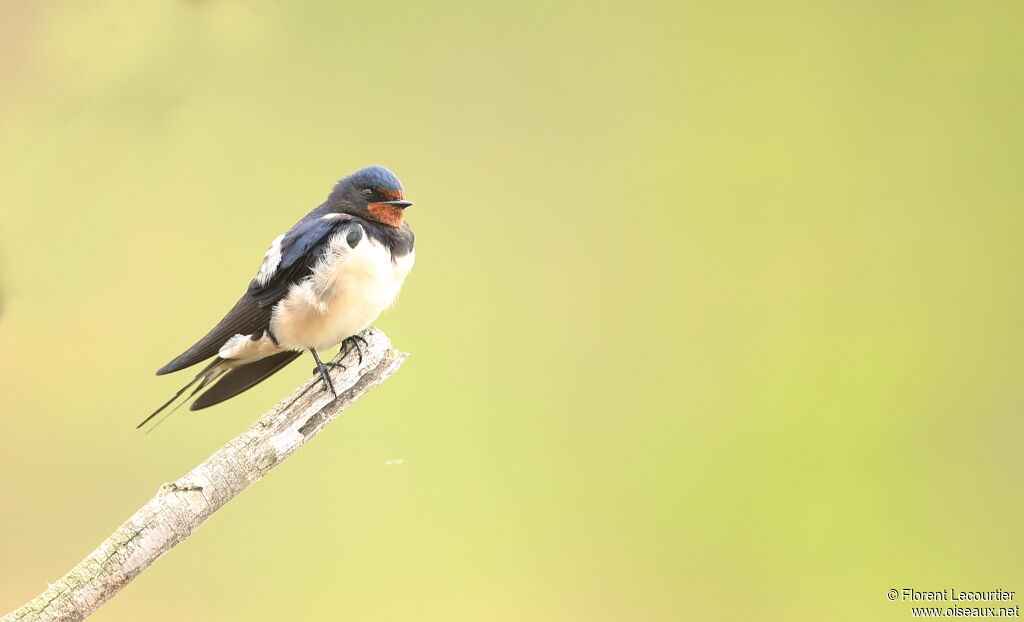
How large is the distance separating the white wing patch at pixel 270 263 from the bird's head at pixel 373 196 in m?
0.15

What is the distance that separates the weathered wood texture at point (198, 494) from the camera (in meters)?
1.57

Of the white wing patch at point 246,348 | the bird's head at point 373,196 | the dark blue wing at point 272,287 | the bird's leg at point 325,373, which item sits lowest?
the bird's leg at point 325,373

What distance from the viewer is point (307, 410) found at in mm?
1894

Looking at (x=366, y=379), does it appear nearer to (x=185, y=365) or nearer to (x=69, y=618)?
(x=185, y=365)

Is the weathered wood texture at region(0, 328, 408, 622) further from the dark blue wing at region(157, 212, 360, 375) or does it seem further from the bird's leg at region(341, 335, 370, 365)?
the dark blue wing at region(157, 212, 360, 375)

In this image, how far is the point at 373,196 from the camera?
6.70 feet

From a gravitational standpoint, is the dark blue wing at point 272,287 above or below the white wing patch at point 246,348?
above

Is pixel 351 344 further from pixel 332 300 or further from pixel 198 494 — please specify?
pixel 198 494

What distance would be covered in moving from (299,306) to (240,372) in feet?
0.95

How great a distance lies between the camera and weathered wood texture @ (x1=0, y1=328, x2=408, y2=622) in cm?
157

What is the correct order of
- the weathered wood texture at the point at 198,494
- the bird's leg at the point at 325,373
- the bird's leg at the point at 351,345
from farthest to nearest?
the bird's leg at the point at 351,345 < the bird's leg at the point at 325,373 < the weathered wood texture at the point at 198,494

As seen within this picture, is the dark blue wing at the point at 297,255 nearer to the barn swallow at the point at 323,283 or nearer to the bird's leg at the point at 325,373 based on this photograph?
the barn swallow at the point at 323,283

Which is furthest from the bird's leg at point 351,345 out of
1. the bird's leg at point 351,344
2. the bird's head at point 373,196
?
the bird's head at point 373,196

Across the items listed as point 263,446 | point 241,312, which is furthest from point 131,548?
point 241,312
